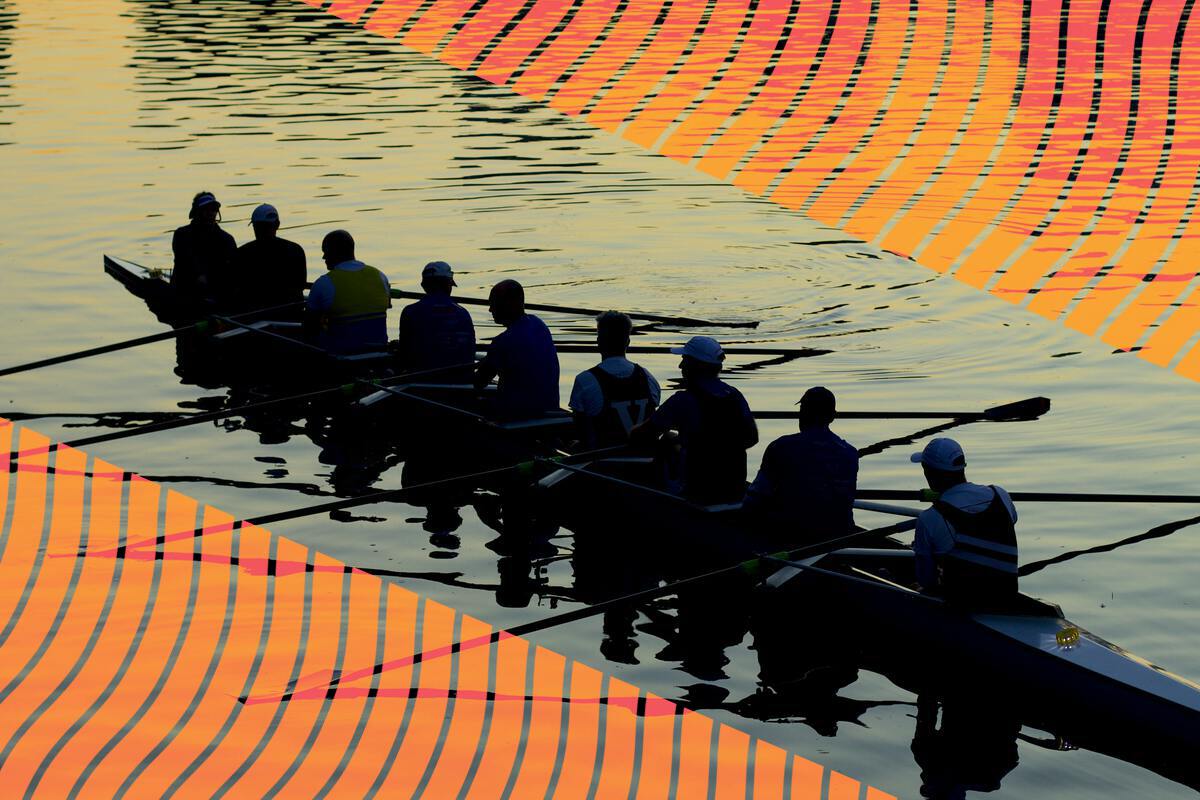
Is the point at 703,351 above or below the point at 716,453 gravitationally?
above

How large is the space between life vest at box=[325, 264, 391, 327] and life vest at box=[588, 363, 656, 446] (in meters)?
3.99

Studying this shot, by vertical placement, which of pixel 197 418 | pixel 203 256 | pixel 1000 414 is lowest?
pixel 197 418

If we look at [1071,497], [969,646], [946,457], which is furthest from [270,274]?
[969,646]

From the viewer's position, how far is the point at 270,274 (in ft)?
61.1

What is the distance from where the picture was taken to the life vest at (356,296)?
54.9 feet

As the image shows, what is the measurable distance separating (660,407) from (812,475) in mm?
1441

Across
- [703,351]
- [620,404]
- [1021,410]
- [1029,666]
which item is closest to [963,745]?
[1029,666]

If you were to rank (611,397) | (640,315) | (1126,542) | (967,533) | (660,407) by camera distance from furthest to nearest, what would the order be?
(640,315)
(611,397)
(1126,542)
(660,407)
(967,533)

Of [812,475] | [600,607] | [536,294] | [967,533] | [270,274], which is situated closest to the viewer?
[967,533]

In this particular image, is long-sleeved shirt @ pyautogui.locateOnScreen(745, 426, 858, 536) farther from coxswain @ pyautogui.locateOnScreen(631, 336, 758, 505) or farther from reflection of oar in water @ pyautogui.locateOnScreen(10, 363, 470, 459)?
reflection of oar in water @ pyautogui.locateOnScreen(10, 363, 470, 459)

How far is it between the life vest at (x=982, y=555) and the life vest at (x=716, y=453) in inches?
81.7

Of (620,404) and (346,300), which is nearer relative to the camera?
(620,404)

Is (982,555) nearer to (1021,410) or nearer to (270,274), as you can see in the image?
(1021,410)

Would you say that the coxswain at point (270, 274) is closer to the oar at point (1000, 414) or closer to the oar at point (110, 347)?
the oar at point (110, 347)
